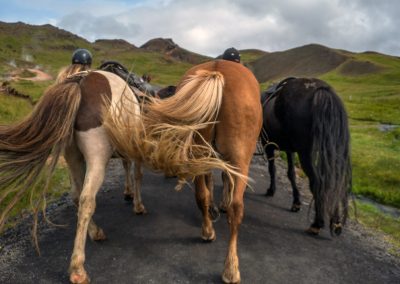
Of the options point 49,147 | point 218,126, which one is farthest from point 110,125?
point 218,126

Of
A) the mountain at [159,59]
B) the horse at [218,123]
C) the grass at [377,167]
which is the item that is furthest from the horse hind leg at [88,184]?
the mountain at [159,59]

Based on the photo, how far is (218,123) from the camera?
464cm

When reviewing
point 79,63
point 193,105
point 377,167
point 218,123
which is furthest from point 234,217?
point 377,167

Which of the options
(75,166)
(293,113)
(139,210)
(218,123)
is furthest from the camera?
(139,210)

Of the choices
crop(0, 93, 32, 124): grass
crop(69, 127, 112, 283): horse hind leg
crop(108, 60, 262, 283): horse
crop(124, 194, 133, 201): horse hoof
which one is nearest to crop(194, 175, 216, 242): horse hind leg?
crop(108, 60, 262, 283): horse

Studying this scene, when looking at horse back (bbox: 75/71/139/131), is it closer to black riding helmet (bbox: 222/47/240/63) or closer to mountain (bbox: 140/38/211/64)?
black riding helmet (bbox: 222/47/240/63)

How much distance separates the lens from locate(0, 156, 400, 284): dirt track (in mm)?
4828

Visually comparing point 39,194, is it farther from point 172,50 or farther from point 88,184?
point 172,50

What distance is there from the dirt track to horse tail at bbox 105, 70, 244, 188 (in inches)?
56.7

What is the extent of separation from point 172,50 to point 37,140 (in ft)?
558

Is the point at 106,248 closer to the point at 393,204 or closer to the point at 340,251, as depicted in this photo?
the point at 340,251

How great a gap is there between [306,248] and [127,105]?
358cm

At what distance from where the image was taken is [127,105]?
4.87 metres

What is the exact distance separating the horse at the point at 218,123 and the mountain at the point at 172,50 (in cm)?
15591
